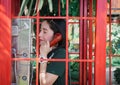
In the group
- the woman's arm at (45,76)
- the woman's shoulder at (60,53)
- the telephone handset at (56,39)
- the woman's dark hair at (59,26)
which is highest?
the woman's dark hair at (59,26)

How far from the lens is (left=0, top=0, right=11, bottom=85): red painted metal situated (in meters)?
3.23

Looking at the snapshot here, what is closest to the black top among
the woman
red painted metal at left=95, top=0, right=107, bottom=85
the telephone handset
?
the woman

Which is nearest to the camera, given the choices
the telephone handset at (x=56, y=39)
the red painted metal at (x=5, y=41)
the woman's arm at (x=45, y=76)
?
the red painted metal at (x=5, y=41)

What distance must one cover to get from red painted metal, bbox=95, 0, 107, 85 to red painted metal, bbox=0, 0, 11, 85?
0.75 metres

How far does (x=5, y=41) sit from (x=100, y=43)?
31.7 inches

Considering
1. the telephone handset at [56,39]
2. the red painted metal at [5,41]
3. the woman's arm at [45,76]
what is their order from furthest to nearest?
1. the telephone handset at [56,39]
2. the woman's arm at [45,76]
3. the red painted metal at [5,41]

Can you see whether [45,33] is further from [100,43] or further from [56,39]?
[100,43]

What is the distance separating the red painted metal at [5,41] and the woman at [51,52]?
32 centimetres

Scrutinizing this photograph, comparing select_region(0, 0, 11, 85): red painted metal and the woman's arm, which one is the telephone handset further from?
select_region(0, 0, 11, 85): red painted metal

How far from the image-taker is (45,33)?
350cm

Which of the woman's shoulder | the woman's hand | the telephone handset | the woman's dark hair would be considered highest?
the woman's dark hair

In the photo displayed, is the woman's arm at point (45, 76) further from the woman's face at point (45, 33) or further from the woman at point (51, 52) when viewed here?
the woman's face at point (45, 33)

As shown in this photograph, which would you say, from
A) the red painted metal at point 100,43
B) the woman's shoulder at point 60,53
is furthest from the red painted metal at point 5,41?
the red painted metal at point 100,43

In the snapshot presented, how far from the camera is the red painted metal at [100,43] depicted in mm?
3256
